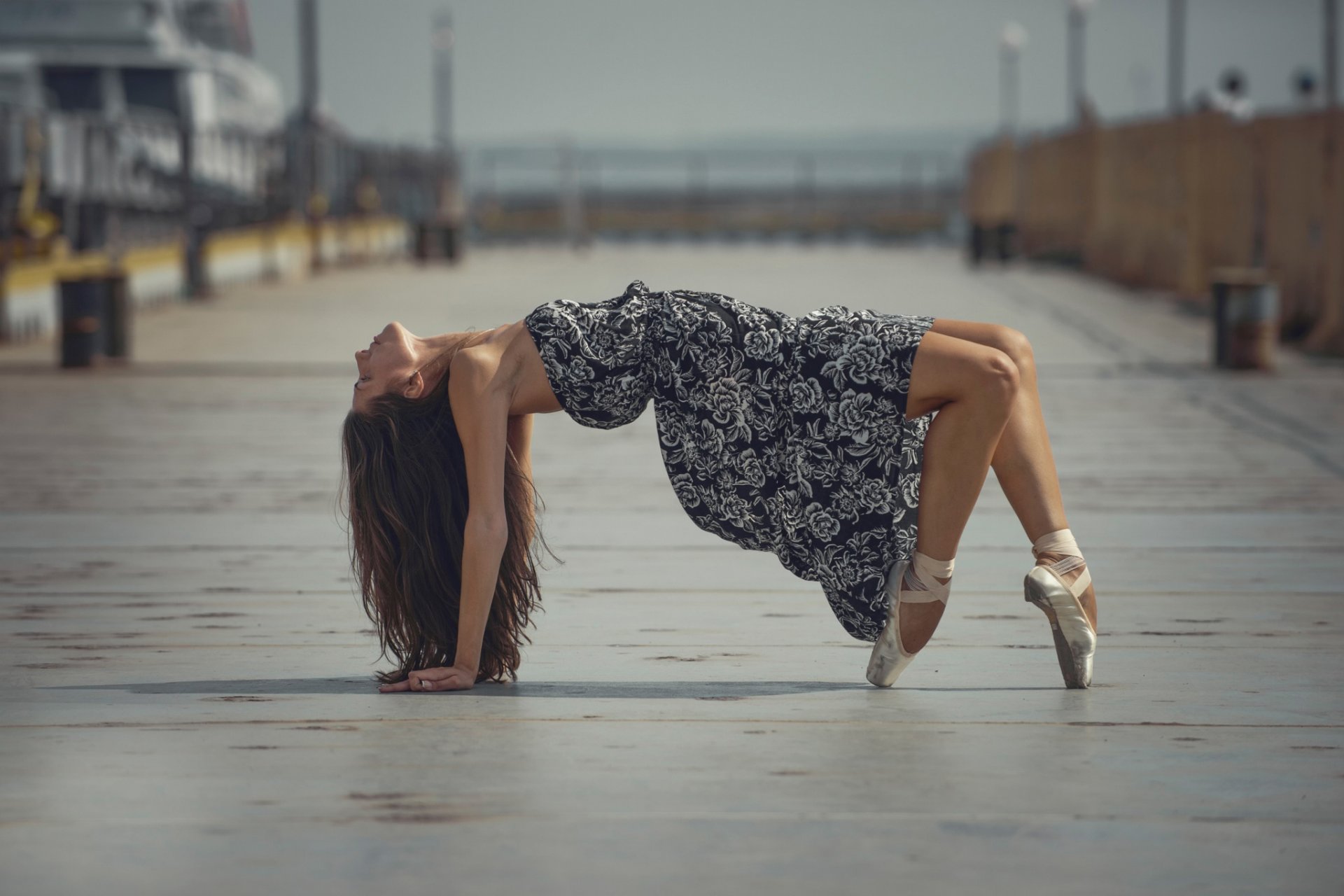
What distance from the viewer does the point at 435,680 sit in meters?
4.62

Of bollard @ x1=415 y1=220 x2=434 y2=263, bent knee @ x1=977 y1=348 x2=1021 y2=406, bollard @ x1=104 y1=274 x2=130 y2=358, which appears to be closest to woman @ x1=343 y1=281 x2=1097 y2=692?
bent knee @ x1=977 y1=348 x2=1021 y2=406

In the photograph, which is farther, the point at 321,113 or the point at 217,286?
the point at 321,113

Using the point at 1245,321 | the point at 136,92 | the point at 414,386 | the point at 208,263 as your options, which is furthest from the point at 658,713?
the point at 136,92

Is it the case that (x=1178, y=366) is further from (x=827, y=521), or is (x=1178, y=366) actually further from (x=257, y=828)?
(x=257, y=828)

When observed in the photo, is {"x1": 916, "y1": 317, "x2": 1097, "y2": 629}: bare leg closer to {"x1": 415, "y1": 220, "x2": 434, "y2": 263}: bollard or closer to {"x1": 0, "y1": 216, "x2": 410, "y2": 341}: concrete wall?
{"x1": 0, "y1": 216, "x2": 410, "y2": 341}: concrete wall

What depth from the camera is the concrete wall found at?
54.8 feet

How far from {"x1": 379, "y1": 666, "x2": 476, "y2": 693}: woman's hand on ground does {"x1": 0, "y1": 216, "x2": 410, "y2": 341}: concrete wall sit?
963 cm

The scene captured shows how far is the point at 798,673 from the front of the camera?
4.88 m

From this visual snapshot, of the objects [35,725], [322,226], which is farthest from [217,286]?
[35,725]

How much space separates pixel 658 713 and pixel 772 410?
2.35 feet

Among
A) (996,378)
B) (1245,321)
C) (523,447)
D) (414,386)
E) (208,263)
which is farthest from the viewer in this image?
(208,263)

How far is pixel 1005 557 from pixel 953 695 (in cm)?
209

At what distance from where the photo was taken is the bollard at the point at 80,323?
535 inches

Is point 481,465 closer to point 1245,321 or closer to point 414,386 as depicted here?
point 414,386
